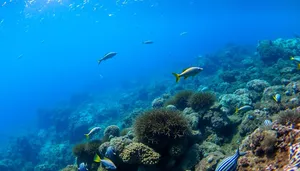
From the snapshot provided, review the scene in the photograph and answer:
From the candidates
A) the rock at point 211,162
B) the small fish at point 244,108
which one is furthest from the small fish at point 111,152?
the small fish at point 244,108

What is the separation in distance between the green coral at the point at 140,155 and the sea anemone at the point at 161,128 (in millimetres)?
228

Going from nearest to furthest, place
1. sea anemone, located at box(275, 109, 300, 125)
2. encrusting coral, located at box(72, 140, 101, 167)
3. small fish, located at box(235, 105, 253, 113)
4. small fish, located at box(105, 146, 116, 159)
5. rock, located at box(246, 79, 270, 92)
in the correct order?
sea anemone, located at box(275, 109, 300, 125), small fish, located at box(105, 146, 116, 159), encrusting coral, located at box(72, 140, 101, 167), small fish, located at box(235, 105, 253, 113), rock, located at box(246, 79, 270, 92)

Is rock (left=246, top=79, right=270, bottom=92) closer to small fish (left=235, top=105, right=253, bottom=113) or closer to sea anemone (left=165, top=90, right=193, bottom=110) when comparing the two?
small fish (left=235, top=105, right=253, bottom=113)

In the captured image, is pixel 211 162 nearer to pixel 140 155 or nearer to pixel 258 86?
pixel 140 155

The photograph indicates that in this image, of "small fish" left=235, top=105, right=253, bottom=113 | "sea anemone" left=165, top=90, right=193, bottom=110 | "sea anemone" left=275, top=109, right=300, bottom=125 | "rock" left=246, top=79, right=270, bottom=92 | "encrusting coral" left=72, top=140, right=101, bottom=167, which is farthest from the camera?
"rock" left=246, top=79, right=270, bottom=92

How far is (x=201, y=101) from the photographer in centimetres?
812

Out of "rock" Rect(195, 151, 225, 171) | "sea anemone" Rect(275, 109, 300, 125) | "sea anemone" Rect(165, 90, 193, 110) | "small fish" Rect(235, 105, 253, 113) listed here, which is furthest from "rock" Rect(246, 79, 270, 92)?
"rock" Rect(195, 151, 225, 171)

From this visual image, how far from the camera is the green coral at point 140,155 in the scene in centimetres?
533

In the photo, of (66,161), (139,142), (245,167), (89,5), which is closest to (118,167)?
(139,142)

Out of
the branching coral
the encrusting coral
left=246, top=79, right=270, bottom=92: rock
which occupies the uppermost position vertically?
the encrusting coral

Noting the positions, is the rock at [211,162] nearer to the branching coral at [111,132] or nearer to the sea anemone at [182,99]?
the branching coral at [111,132]

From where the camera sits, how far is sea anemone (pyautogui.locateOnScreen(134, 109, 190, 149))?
552 centimetres

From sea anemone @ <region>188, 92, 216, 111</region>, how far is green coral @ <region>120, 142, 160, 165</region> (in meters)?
3.22

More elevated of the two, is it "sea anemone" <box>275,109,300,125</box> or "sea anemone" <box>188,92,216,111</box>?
"sea anemone" <box>275,109,300,125</box>
